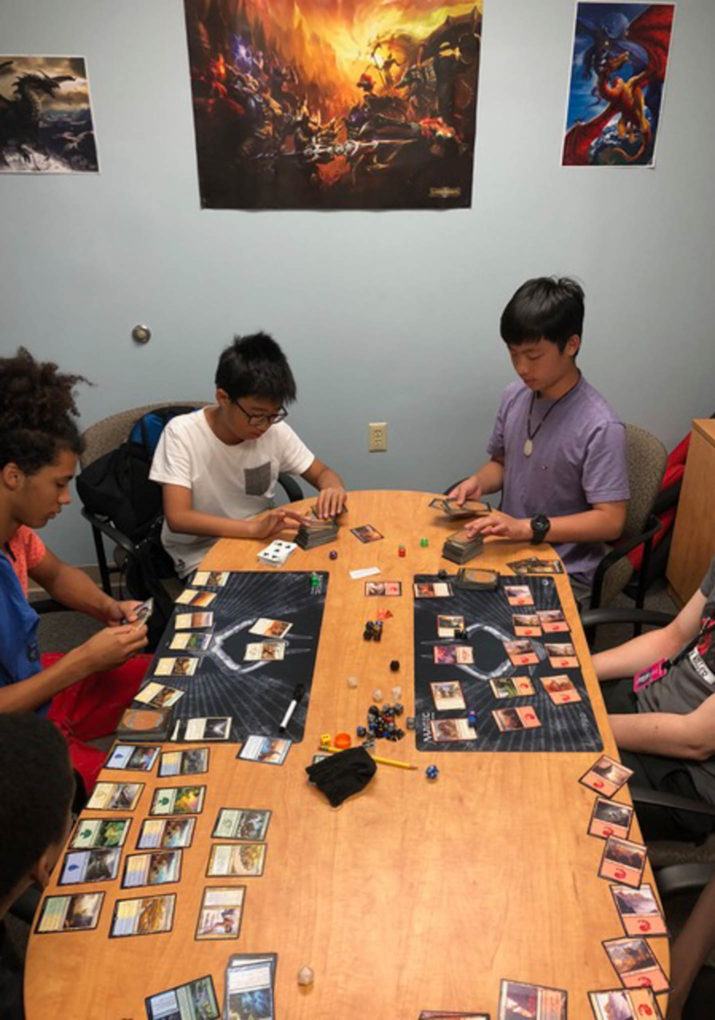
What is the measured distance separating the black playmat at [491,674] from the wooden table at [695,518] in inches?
53.7

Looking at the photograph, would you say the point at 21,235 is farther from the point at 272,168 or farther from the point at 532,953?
the point at 532,953

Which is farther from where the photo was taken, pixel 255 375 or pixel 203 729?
pixel 255 375

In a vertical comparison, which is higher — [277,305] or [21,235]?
[21,235]

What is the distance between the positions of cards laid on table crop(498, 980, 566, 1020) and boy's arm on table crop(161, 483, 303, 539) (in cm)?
141

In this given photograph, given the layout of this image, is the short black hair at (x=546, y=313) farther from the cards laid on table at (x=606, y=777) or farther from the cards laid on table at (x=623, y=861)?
the cards laid on table at (x=623, y=861)

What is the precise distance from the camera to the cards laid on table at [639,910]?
108cm

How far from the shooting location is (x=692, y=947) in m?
1.14

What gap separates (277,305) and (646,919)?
254 cm

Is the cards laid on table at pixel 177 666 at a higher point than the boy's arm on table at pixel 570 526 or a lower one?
lower

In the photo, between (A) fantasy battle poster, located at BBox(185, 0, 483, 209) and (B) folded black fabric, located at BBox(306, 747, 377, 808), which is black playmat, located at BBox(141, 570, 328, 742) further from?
(A) fantasy battle poster, located at BBox(185, 0, 483, 209)

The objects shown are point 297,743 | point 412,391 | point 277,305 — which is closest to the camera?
point 297,743

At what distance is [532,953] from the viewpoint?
1.04m

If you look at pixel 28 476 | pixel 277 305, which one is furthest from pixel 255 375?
pixel 277 305

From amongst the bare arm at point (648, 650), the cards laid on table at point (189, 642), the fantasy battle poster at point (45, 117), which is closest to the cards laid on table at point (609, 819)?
the bare arm at point (648, 650)
